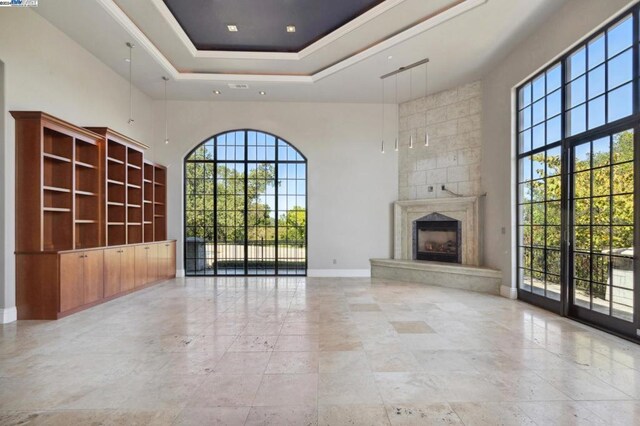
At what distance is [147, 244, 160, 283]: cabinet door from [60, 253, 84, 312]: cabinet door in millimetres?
1942

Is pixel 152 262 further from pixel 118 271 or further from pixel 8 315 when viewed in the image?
pixel 8 315

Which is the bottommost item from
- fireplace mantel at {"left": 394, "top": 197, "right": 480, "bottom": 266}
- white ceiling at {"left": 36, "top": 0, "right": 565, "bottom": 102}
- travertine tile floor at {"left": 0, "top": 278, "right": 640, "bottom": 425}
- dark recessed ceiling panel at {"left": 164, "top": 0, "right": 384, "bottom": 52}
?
travertine tile floor at {"left": 0, "top": 278, "right": 640, "bottom": 425}

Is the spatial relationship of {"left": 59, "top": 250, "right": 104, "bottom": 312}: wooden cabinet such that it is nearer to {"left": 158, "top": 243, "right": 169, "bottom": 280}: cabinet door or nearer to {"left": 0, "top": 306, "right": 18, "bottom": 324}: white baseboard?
{"left": 0, "top": 306, "right": 18, "bottom": 324}: white baseboard

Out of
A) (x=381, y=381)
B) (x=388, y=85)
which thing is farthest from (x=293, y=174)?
(x=381, y=381)

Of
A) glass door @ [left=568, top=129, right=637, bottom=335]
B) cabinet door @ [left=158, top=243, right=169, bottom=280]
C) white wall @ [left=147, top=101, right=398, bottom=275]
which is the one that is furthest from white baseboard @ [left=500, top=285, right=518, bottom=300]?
cabinet door @ [left=158, top=243, right=169, bottom=280]

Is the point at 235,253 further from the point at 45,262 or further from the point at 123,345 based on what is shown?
the point at 123,345

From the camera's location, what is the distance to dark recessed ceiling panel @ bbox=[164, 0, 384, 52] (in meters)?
5.13

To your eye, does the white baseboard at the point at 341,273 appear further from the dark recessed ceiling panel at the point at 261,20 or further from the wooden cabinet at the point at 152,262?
the dark recessed ceiling panel at the point at 261,20

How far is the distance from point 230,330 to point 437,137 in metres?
6.16

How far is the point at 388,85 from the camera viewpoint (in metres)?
7.41

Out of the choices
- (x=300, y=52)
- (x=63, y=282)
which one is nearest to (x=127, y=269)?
(x=63, y=282)

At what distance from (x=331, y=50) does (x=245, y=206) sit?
4167 mm

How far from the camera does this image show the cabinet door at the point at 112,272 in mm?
5684

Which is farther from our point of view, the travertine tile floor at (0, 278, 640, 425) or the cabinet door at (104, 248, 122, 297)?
the cabinet door at (104, 248, 122, 297)
